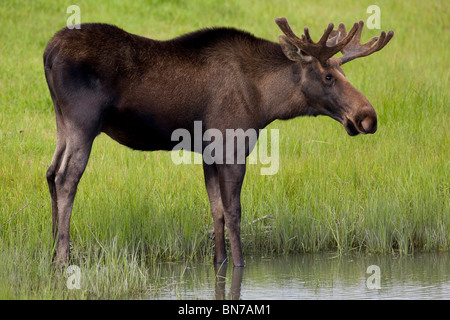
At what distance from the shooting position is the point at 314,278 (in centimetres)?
754

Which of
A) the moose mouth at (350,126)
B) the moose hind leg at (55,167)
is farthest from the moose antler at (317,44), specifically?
the moose hind leg at (55,167)

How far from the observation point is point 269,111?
8.15 m

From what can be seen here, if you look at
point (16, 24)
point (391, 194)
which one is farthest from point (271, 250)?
point (16, 24)

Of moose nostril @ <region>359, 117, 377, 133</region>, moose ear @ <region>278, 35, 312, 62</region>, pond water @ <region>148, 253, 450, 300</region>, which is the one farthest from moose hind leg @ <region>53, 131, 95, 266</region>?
moose nostril @ <region>359, 117, 377, 133</region>

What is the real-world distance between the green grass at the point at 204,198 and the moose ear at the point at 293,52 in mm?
1637

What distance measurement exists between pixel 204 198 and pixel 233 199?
3.72 ft

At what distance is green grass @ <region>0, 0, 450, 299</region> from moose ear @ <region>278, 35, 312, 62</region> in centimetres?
164

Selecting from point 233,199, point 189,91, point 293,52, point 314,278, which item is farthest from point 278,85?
point 314,278

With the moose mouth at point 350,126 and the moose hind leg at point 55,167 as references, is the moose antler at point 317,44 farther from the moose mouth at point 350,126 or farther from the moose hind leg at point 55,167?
the moose hind leg at point 55,167

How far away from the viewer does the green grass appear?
7.55 meters

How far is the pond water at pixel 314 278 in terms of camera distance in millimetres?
6984

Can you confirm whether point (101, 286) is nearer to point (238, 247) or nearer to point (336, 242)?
point (238, 247)

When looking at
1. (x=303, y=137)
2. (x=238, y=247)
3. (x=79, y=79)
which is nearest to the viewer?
(x=79, y=79)

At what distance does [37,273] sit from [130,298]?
813mm
